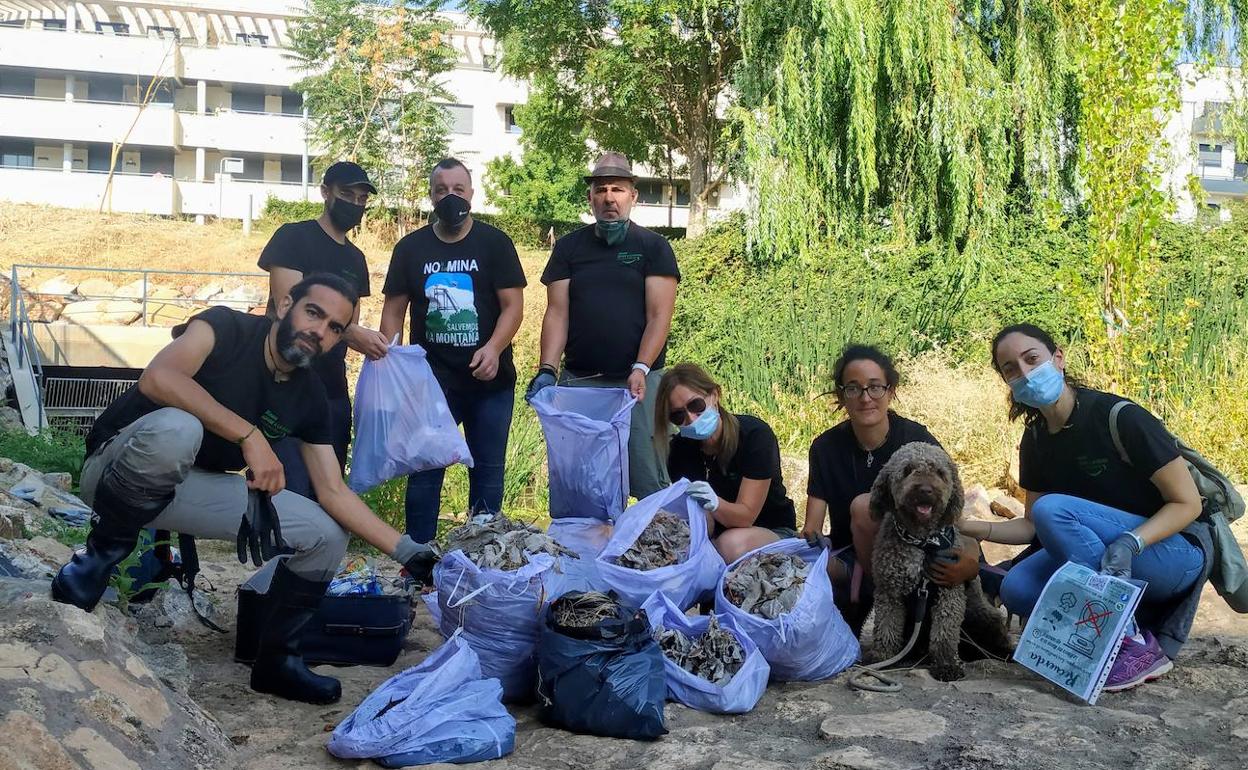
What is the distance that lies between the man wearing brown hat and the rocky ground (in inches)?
60.7

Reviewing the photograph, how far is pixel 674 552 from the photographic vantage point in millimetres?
4266

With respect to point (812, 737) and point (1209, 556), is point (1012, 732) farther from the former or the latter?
point (1209, 556)

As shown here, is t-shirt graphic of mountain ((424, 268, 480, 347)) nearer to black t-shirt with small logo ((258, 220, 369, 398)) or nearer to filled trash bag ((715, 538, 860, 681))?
black t-shirt with small logo ((258, 220, 369, 398))

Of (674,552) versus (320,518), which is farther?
(674,552)

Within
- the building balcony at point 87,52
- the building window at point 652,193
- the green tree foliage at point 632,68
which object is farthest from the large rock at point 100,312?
the building window at point 652,193

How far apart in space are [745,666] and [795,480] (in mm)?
4376

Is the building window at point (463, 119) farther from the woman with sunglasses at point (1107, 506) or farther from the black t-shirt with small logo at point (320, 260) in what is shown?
the woman with sunglasses at point (1107, 506)

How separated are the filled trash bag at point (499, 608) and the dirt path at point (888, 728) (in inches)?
7.6

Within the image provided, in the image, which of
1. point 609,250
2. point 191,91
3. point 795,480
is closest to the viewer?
point 609,250

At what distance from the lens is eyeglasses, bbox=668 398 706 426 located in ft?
14.9

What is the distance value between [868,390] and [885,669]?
1.07m

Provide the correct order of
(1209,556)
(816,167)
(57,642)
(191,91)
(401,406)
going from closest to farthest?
1. (57,642)
2. (1209,556)
3. (401,406)
4. (816,167)
5. (191,91)

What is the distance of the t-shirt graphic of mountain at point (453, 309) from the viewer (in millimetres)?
5156

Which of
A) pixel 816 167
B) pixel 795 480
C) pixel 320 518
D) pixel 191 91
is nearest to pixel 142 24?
pixel 191 91
